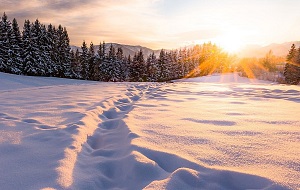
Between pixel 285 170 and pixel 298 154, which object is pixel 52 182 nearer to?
pixel 285 170

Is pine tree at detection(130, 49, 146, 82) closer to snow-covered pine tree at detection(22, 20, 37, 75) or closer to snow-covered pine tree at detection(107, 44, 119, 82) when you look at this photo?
snow-covered pine tree at detection(107, 44, 119, 82)

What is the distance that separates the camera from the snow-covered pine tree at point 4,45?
28.3m

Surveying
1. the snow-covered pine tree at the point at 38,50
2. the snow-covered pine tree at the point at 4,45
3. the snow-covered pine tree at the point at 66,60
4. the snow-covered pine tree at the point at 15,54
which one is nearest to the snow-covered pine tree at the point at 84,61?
the snow-covered pine tree at the point at 66,60

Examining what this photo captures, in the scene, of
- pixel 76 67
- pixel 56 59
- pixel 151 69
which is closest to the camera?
pixel 56 59

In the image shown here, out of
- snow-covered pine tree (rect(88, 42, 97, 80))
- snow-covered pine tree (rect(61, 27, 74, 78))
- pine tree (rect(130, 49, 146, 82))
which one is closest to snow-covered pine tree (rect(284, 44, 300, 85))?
pine tree (rect(130, 49, 146, 82))

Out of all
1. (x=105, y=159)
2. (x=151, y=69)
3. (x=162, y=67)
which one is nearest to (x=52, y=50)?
(x=151, y=69)

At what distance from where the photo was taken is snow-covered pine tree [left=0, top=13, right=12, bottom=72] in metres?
28.3

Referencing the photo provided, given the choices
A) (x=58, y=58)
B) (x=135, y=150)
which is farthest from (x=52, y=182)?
(x=58, y=58)

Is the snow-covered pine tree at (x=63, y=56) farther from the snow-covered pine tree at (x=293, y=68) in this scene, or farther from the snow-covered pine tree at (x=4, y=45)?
the snow-covered pine tree at (x=293, y=68)

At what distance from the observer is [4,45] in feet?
93.4

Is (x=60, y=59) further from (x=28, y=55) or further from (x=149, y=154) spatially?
(x=149, y=154)

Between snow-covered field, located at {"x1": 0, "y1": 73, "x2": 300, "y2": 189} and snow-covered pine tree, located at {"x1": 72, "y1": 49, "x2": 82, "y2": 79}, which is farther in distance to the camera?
snow-covered pine tree, located at {"x1": 72, "y1": 49, "x2": 82, "y2": 79}

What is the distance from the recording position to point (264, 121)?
3350 millimetres

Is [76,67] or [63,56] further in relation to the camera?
[76,67]
